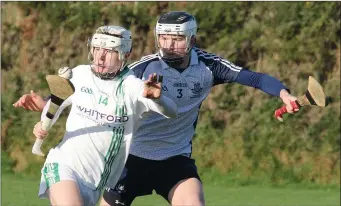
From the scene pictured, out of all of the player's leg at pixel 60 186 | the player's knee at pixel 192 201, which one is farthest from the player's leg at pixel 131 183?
the player's leg at pixel 60 186

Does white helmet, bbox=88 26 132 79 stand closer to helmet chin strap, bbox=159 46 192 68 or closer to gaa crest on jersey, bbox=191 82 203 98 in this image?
helmet chin strap, bbox=159 46 192 68

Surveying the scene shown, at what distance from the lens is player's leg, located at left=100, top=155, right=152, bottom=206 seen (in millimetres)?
7488

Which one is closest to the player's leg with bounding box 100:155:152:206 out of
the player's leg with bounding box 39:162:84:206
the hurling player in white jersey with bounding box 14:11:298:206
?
the hurling player in white jersey with bounding box 14:11:298:206

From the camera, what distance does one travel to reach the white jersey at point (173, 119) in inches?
294

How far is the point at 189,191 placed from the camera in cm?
714

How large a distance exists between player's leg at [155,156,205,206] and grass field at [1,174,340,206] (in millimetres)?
3874

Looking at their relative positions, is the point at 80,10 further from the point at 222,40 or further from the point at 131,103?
the point at 131,103

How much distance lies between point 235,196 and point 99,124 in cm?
610

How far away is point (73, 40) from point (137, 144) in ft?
25.7

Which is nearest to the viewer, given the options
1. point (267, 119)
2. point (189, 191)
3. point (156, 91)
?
point (156, 91)

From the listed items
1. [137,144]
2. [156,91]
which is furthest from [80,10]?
[156,91]

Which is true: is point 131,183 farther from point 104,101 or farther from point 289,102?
point 289,102

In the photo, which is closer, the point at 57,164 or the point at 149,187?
the point at 57,164

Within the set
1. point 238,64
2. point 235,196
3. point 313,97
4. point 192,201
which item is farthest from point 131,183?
point 238,64
